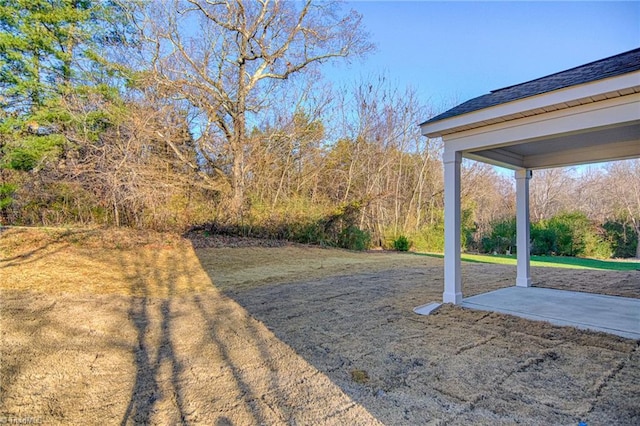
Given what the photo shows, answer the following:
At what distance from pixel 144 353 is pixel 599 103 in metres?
4.41

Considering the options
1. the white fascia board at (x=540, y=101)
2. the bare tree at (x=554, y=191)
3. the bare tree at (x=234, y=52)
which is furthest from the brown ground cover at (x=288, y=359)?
the bare tree at (x=554, y=191)

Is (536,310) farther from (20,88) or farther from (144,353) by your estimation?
Result: (20,88)

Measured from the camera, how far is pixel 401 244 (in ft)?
42.2

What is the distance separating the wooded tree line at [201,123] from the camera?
9.11 meters

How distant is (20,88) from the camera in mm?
9953

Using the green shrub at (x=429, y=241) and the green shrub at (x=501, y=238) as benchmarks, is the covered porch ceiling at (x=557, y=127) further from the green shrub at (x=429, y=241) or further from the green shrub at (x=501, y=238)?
the green shrub at (x=501, y=238)

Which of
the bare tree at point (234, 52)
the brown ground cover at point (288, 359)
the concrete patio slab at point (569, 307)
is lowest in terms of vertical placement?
the brown ground cover at point (288, 359)

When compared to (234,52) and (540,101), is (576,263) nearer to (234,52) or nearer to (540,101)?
(540,101)

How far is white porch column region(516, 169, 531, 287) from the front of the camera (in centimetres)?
527

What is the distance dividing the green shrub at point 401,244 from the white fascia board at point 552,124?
357 inches

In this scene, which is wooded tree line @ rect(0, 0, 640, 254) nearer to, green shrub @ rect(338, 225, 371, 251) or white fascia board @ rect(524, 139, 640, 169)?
green shrub @ rect(338, 225, 371, 251)

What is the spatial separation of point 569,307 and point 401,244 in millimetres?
8885

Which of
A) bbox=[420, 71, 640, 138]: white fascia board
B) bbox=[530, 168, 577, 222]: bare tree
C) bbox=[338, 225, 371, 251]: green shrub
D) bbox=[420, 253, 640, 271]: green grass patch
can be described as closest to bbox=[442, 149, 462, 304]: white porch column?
bbox=[420, 71, 640, 138]: white fascia board

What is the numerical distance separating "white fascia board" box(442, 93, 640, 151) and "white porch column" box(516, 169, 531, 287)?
1892mm
